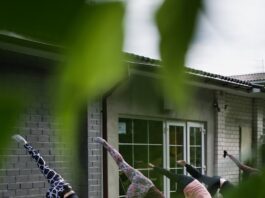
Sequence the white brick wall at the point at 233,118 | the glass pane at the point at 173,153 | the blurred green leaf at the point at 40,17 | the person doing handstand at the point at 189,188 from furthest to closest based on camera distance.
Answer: the glass pane at the point at 173,153 → the person doing handstand at the point at 189,188 → the white brick wall at the point at 233,118 → the blurred green leaf at the point at 40,17

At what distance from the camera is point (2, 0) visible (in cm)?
37

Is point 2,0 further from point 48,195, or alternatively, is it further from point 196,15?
point 48,195

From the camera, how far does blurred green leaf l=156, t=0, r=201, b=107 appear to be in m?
0.40

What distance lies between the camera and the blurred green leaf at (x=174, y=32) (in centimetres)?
40

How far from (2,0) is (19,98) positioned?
0.24ft

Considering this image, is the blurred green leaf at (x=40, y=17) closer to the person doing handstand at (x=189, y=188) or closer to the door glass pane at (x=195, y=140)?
the person doing handstand at (x=189, y=188)

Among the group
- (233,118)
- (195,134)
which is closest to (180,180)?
(195,134)

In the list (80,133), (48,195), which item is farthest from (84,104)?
(48,195)

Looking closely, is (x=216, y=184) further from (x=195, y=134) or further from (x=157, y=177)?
(x=157, y=177)

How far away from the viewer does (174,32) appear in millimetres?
406

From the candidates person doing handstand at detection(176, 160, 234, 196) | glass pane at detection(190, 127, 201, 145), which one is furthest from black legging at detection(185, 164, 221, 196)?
glass pane at detection(190, 127, 201, 145)

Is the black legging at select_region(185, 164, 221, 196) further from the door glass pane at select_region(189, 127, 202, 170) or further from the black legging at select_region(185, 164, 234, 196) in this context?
the door glass pane at select_region(189, 127, 202, 170)

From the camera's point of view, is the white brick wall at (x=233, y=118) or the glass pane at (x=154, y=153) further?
the white brick wall at (x=233, y=118)

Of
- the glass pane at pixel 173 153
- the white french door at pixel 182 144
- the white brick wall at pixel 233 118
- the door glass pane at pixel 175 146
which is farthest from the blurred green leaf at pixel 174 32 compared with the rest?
the glass pane at pixel 173 153
